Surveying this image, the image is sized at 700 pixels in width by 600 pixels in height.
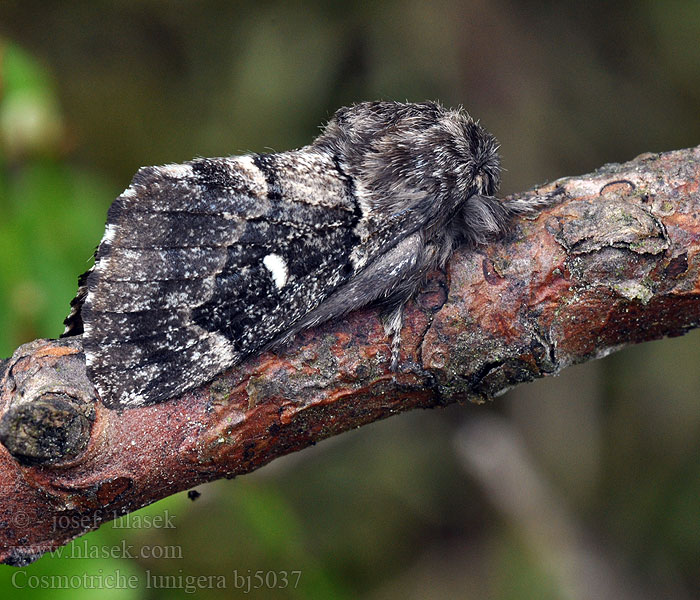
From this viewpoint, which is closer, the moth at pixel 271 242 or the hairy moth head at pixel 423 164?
the moth at pixel 271 242

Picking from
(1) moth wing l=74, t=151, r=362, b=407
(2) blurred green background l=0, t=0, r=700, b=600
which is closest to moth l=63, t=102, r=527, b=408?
(1) moth wing l=74, t=151, r=362, b=407

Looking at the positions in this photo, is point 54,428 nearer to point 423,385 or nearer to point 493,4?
point 423,385

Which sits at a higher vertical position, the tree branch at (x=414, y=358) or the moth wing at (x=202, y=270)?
the moth wing at (x=202, y=270)

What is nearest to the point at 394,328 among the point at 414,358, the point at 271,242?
the point at 414,358

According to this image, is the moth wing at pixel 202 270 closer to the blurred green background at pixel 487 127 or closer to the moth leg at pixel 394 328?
the moth leg at pixel 394 328

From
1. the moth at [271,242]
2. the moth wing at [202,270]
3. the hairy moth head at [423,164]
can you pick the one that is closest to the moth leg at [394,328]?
the moth at [271,242]

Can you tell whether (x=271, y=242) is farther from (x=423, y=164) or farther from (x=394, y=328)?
(x=423, y=164)

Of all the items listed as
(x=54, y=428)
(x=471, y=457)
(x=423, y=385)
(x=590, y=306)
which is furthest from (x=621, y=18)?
(x=54, y=428)

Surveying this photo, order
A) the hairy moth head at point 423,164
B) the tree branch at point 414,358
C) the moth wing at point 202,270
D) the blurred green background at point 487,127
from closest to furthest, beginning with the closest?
1. the tree branch at point 414,358
2. the moth wing at point 202,270
3. the hairy moth head at point 423,164
4. the blurred green background at point 487,127

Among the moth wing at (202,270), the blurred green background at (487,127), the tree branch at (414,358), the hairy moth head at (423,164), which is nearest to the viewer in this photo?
the tree branch at (414,358)
